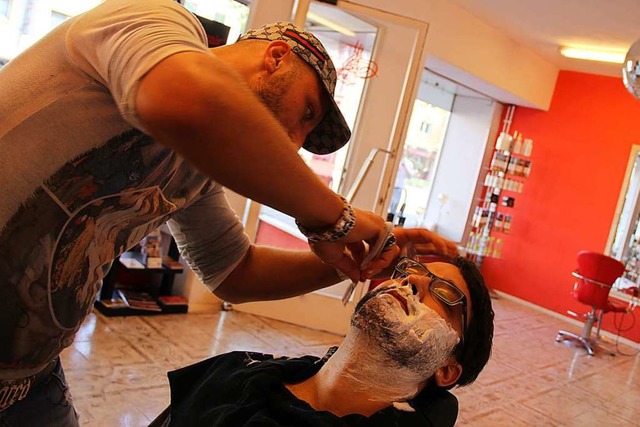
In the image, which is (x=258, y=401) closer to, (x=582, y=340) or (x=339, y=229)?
(x=339, y=229)

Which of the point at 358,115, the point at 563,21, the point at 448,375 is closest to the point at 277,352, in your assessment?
the point at 358,115

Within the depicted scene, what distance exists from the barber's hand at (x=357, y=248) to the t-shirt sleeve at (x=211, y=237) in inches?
12.6

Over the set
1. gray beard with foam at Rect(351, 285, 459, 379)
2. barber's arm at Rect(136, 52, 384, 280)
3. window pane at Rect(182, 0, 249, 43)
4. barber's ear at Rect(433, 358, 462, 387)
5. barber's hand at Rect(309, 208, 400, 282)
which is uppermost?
window pane at Rect(182, 0, 249, 43)

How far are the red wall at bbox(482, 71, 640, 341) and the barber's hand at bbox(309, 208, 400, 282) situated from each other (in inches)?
257

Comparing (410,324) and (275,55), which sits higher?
(275,55)

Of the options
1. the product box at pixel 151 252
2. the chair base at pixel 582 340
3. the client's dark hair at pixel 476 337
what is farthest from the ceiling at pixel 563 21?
the client's dark hair at pixel 476 337

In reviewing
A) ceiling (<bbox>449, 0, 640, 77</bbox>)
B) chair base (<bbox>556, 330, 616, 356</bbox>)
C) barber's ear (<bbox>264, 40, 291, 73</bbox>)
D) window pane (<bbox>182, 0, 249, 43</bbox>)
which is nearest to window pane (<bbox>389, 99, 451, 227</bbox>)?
ceiling (<bbox>449, 0, 640, 77</bbox>)

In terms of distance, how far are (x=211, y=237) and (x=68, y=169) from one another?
0.51 m

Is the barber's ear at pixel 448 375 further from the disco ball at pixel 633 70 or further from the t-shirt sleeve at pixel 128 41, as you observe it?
the disco ball at pixel 633 70

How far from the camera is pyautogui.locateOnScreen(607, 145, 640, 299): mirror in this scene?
271 inches

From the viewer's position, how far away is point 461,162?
8.01 metres

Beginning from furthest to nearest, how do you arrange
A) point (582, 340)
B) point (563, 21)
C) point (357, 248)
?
point (582, 340) < point (563, 21) < point (357, 248)

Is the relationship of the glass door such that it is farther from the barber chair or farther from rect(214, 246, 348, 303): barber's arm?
rect(214, 246, 348, 303): barber's arm

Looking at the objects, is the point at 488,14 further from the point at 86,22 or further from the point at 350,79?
the point at 86,22
